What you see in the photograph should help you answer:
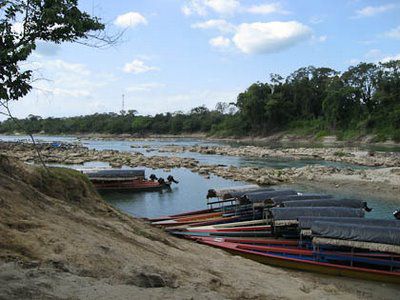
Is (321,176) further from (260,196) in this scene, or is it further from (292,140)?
(292,140)

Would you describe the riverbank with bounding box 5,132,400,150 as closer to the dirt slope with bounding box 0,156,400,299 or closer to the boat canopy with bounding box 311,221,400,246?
the boat canopy with bounding box 311,221,400,246

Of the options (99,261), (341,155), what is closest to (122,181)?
(99,261)

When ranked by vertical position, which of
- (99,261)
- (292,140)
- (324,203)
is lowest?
(324,203)

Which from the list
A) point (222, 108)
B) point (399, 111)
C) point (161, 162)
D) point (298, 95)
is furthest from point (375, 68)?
point (222, 108)

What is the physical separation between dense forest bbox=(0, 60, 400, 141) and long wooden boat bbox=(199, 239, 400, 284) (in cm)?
6934

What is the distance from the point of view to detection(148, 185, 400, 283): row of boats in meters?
14.0

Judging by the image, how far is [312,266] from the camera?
14578 millimetres

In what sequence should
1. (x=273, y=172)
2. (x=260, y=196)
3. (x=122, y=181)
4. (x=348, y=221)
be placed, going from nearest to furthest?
(x=348, y=221) < (x=260, y=196) < (x=122, y=181) < (x=273, y=172)

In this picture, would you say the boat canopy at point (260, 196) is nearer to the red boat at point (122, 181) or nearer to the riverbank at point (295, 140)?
the red boat at point (122, 181)

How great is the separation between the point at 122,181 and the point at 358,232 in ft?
83.4

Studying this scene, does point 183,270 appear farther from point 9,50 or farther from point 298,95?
point 298,95

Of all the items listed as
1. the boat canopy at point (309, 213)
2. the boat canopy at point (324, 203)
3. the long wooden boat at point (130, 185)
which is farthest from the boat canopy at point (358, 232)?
the long wooden boat at point (130, 185)

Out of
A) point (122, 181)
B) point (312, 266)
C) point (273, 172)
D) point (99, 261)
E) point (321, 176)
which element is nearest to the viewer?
point (99, 261)

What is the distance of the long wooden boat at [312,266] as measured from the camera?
1384cm
